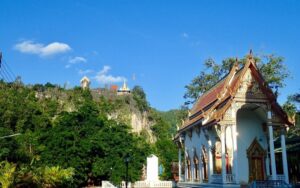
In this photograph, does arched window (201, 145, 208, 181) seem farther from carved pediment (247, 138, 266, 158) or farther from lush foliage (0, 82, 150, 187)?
lush foliage (0, 82, 150, 187)

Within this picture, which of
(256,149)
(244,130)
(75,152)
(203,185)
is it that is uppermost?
(244,130)

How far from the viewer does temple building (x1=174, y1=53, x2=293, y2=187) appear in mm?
17078

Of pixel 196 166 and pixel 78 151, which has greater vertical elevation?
pixel 78 151

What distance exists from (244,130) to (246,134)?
0.79ft

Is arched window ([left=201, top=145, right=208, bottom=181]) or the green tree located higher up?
arched window ([left=201, top=145, right=208, bottom=181])

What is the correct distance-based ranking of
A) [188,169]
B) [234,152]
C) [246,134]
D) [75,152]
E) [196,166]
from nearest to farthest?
[234,152]
[246,134]
[196,166]
[188,169]
[75,152]

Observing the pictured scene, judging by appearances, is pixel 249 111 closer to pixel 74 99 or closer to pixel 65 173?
pixel 65 173

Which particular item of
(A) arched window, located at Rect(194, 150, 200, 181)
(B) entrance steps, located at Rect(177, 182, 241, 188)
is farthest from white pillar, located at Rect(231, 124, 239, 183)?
(A) arched window, located at Rect(194, 150, 200, 181)

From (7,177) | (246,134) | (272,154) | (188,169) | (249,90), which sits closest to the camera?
(7,177)

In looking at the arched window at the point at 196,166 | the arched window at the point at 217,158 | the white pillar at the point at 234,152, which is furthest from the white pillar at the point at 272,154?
the arched window at the point at 196,166

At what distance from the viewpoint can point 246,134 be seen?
18.7m

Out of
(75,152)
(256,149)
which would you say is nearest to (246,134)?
(256,149)

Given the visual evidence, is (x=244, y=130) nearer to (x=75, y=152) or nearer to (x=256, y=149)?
(x=256, y=149)

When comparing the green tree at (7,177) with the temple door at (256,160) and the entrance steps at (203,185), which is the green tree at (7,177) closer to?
the entrance steps at (203,185)
